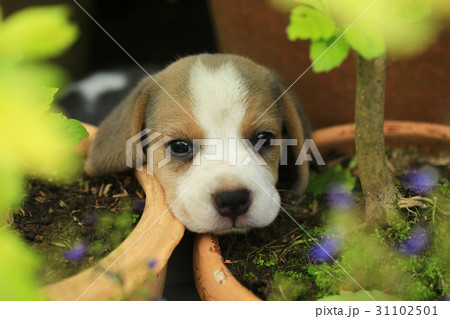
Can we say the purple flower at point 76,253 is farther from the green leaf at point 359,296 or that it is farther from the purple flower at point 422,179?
the purple flower at point 422,179

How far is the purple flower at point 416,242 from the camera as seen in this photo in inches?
→ 70.9

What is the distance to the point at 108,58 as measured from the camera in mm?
4043

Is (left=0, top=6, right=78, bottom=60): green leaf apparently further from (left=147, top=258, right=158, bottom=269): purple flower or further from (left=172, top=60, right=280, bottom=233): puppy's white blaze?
(left=172, top=60, right=280, bottom=233): puppy's white blaze

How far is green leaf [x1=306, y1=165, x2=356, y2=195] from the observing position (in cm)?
243

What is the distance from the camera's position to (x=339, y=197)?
7.61 feet

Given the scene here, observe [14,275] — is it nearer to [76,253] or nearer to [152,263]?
[152,263]

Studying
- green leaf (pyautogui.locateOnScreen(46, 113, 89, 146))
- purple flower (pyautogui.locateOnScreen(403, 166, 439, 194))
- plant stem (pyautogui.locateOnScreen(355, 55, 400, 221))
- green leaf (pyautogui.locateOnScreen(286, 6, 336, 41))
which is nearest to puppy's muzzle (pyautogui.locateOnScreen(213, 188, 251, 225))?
plant stem (pyautogui.locateOnScreen(355, 55, 400, 221))

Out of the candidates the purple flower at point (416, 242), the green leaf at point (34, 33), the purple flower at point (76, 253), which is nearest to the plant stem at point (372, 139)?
the purple flower at point (416, 242)

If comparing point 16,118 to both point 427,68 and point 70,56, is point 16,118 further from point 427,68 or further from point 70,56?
point 70,56

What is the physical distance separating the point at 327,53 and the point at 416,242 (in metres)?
0.94

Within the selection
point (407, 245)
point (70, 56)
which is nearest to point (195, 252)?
point (407, 245)

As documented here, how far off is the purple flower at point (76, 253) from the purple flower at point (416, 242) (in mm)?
1249

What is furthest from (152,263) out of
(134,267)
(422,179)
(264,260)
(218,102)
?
(422,179)

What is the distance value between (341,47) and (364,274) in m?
0.88
